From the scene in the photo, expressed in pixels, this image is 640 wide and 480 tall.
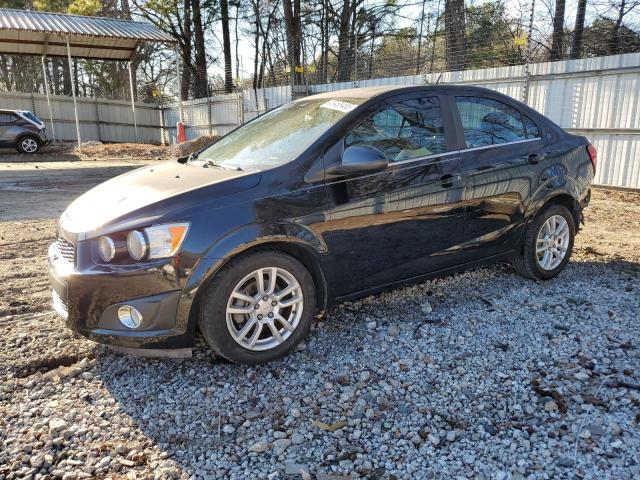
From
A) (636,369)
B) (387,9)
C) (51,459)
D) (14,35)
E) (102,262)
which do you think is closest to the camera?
(51,459)

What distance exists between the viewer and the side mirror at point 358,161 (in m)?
3.41

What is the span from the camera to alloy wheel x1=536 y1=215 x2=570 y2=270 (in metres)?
4.71

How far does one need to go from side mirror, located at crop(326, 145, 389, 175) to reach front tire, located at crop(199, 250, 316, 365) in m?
0.68

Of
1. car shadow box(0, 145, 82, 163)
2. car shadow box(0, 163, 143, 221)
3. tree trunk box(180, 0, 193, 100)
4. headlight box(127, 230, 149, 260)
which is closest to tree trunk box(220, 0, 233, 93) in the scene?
tree trunk box(180, 0, 193, 100)

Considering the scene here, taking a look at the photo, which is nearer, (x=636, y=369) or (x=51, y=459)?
(x=51, y=459)

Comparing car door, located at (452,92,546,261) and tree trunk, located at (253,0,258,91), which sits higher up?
tree trunk, located at (253,0,258,91)

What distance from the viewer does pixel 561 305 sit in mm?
4246

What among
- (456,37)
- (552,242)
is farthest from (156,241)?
(456,37)

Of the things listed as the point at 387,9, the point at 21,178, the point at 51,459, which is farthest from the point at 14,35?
the point at 51,459

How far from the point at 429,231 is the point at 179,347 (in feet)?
6.61

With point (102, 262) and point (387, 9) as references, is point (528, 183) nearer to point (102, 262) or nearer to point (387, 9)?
point (102, 262)

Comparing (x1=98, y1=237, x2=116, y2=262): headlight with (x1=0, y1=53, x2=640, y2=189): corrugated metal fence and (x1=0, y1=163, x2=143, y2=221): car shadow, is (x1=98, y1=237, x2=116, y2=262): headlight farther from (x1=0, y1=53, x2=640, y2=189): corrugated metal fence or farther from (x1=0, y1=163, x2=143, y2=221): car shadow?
(x1=0, y1=163, x2=143, y2=221): car shadow

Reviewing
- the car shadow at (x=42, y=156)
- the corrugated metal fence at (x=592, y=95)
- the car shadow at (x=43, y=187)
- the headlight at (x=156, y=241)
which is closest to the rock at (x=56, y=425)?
the headlight at (x=156, y=241)

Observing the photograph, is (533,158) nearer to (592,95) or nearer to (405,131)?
(405,131)
